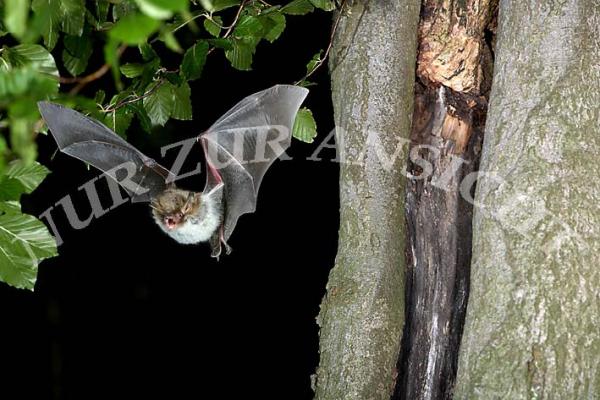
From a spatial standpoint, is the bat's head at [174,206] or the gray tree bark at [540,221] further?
the bat's head at [174,206]

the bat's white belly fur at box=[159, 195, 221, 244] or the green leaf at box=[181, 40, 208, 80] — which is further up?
the green leaf at box=[181, 40, 208, 80]

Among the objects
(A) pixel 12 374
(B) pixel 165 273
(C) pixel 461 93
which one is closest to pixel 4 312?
(A) pixel 12 374

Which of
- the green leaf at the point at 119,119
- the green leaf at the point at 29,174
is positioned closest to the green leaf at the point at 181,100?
the green leaf at the point at 119,119

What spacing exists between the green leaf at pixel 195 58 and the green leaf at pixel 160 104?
0.36 metres

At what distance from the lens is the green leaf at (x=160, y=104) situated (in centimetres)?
339

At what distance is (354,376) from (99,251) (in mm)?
4241

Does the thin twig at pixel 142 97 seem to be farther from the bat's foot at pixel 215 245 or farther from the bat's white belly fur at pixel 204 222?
the bat's foot at pixel 215 245

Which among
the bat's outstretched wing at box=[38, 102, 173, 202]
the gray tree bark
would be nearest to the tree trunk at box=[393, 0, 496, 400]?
the gray tree bark

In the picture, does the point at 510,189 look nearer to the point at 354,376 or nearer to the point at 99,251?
the point at 354,376

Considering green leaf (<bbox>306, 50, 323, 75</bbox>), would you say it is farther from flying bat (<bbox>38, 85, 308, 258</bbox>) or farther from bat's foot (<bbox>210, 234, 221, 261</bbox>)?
bat's foot (<bbox>210, 234, 221, 261</bbox>)

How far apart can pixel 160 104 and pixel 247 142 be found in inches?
23.2

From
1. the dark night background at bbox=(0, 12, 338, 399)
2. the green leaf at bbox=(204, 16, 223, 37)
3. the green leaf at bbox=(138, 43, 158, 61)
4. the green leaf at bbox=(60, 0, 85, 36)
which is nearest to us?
the green leaf at bbox=(60, 0, 85, 36)

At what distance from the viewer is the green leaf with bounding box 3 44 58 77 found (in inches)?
106

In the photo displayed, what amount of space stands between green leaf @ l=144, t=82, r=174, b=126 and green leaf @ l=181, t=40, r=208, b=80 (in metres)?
0.36
